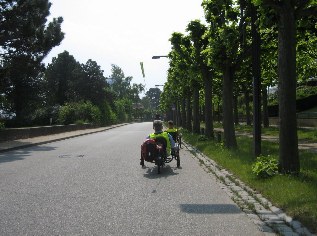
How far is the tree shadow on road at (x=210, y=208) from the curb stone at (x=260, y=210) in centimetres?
16

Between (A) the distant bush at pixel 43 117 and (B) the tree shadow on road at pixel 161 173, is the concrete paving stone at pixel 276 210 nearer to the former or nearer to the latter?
(B) the tree shadow on road at pixel 161 173

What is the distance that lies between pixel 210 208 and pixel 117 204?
163cm

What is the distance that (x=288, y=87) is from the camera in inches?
395

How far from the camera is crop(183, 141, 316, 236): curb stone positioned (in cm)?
577

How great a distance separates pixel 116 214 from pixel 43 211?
123 cm

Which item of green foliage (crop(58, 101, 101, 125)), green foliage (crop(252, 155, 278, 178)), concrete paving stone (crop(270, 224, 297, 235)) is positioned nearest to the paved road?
concrete paving stone (crop(270, 224, 297, 235))

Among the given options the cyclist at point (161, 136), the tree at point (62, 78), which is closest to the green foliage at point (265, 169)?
the cyclist at point (161, 136)

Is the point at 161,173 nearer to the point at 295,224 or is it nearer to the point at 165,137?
the point at 165,137

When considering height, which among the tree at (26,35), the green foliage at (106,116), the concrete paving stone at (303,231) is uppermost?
the tree at (26,35)

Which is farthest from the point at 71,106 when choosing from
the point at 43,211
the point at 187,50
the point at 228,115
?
the point at 43,211

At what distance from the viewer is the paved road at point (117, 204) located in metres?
6.08

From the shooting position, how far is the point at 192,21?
23.8m

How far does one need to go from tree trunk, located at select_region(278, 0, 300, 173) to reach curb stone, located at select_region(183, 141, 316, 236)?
4.24 ft

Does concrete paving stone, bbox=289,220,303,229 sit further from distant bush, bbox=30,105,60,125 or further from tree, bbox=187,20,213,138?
distant bush, bbox=30,105,60,125
